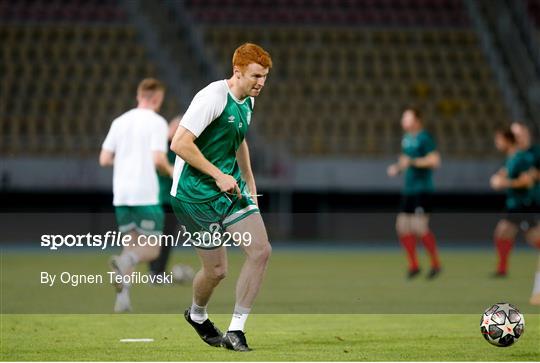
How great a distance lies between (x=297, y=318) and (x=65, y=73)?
1760 cm

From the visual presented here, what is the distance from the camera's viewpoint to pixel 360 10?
30.7m

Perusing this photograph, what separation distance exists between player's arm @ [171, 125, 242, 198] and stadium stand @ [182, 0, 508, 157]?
1765 centimetres

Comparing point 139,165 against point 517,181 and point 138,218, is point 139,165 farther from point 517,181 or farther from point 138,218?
point 517,181

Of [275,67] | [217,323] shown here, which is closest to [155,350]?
[217,323]

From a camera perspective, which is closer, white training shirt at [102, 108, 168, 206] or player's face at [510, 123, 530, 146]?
white training shirt at [102, 108, 168, 206]

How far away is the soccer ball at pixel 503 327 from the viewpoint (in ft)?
27.1

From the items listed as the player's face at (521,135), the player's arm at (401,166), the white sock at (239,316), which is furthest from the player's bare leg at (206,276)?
the player's face at (521,135)

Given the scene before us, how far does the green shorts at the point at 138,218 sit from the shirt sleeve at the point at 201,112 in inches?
157

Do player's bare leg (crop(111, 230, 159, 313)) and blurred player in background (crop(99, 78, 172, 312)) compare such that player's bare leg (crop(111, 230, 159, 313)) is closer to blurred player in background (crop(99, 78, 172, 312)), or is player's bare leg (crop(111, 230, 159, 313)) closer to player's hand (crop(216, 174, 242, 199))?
blurred player in background (crop(99, 78, 172, 312))

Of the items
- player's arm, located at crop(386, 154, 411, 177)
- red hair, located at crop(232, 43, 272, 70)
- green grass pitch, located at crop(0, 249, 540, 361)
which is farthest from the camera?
player's arm, located at crop(386, 154, 411, 177)

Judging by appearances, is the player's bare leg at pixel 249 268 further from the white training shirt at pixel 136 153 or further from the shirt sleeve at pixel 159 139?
the white training shirt at pixel 136 153

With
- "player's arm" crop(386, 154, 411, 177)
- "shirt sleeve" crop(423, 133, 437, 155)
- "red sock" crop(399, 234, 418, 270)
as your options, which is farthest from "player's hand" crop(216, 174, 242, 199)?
"shirt sleeve" crop(423, 133, 437, 155)

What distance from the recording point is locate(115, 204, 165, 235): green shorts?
38.4 ft

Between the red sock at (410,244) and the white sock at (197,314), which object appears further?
the red sock at (410,244)
